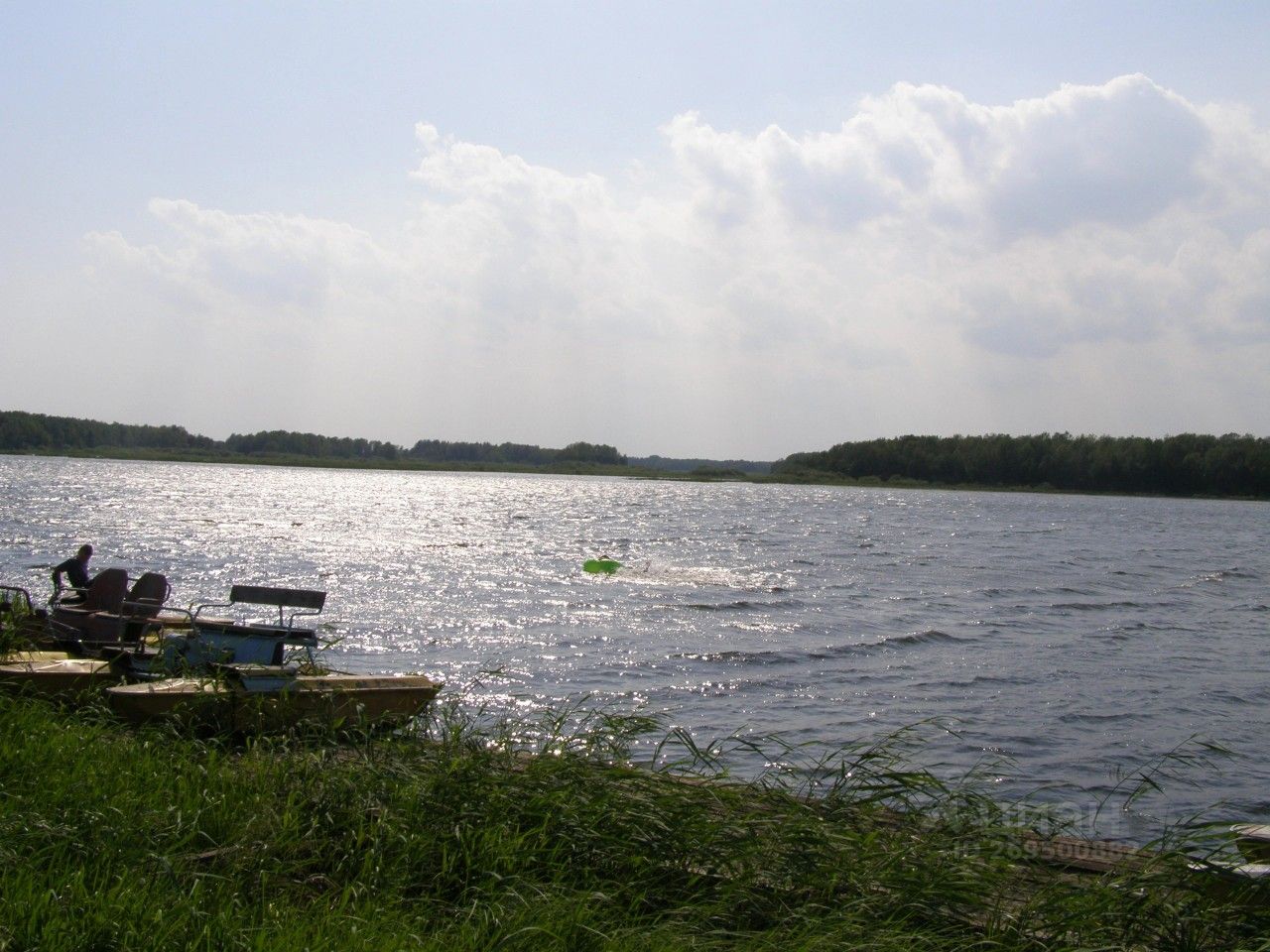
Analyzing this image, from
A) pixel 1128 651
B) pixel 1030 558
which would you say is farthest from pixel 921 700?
pixel 1030 558

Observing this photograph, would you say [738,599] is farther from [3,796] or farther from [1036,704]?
[3,796]

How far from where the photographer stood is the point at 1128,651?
23781 millimetres

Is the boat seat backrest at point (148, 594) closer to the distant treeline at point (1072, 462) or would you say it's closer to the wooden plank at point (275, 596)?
the wooden plank at point (275, 596)

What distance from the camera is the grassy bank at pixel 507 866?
16.9ft

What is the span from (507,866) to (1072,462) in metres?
158

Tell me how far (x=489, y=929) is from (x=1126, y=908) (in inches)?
130

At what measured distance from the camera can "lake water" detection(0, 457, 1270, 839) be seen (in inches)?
617

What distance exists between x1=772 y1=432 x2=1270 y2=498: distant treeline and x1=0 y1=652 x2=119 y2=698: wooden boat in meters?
151

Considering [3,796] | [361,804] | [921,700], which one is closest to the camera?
[3,796]

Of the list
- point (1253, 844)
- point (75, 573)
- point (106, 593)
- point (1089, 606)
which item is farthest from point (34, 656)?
point (1089, 606)

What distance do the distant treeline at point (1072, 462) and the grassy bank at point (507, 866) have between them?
151 m

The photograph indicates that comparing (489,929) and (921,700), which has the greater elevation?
(489,929)

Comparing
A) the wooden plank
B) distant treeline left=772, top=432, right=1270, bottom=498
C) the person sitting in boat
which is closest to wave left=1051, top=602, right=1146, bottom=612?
the wooden plank

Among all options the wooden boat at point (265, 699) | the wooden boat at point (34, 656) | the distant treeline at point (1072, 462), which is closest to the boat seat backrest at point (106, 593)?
the wooden boat at point (34, 656)
